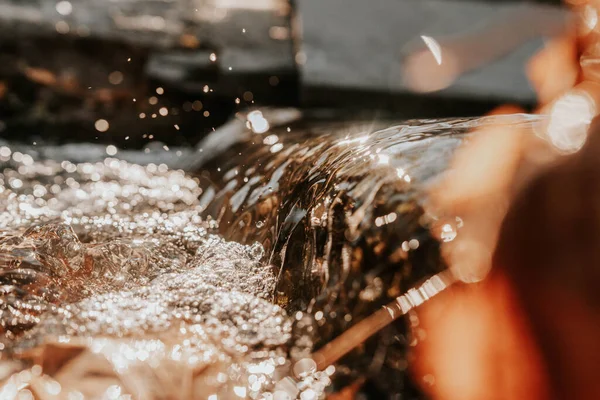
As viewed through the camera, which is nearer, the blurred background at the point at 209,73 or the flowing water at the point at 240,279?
the flowing water at the point at 240,279

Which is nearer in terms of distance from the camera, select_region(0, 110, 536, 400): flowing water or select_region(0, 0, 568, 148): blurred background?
select_region(0, 110, 536, 400): flowing water

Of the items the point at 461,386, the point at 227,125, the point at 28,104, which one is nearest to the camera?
the point at 461,386

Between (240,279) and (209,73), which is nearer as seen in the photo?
(240,279)

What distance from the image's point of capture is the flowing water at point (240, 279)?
168 centimetres

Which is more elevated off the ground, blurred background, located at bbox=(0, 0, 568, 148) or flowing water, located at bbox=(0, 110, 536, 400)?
blurred background, located at bbox=(0, 0, 568, 148)

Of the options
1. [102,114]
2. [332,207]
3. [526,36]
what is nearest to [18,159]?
[102,114]

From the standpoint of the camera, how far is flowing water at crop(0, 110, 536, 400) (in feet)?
5.51

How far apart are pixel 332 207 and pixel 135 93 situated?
9.74ft

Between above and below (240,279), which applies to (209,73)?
above

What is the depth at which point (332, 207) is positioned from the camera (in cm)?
206

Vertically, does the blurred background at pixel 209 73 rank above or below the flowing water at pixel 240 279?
above

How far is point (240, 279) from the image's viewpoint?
2.19 m

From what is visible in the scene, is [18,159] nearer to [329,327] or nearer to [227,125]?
[227,125]

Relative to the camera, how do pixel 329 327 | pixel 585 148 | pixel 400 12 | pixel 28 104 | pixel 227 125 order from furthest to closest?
pixel 400 12 → pixel 28 104 → pixel 227 125 → pixel 329 327 → pixel 585 148
